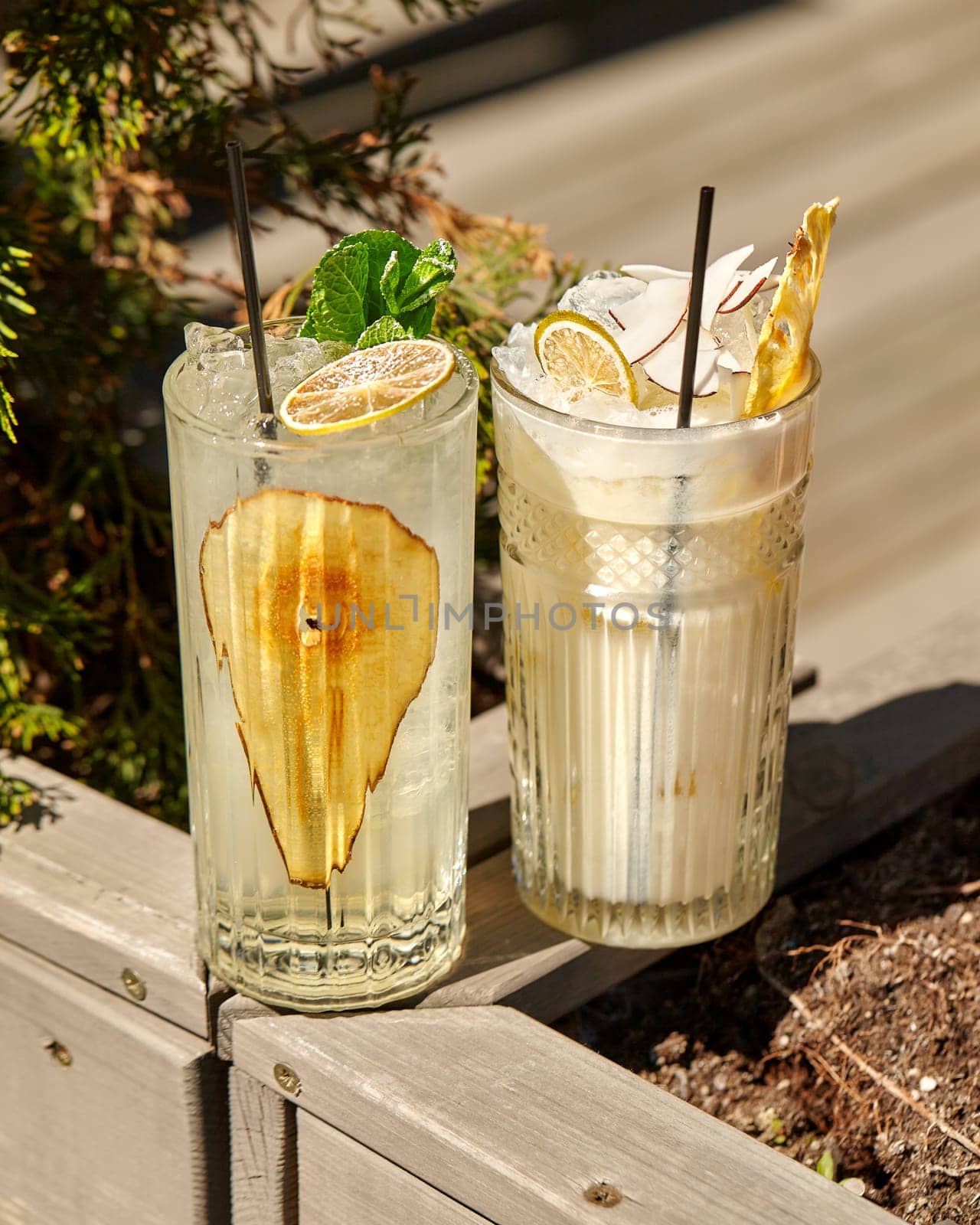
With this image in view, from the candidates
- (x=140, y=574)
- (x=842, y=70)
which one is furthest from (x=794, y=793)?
(x=842, y=70)

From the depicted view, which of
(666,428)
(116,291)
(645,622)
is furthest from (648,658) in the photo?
(116,291)

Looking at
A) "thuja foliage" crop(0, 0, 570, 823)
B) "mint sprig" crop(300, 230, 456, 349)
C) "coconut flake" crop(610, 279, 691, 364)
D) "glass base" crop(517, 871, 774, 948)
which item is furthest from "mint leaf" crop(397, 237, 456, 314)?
"glass base" crop(517, 871, 774, 948)

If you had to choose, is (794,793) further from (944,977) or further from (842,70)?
(842,70)

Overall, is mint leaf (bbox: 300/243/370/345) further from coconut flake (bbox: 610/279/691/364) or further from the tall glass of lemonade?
coconut flake (bbox: 610/279/691/364)

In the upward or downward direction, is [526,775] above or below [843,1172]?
above

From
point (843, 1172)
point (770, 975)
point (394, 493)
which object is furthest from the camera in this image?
point (770, 975)

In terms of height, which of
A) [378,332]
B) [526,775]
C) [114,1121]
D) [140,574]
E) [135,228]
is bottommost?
[114,1121]

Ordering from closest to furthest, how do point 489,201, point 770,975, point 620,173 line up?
1. point 770,975
2. point 489,201
3. point 620,173

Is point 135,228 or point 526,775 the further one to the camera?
point 135,228
